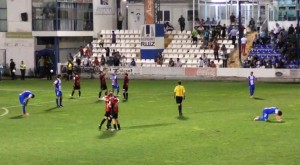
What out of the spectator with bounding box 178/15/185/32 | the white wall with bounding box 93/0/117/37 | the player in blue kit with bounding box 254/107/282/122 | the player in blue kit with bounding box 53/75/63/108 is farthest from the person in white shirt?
the player in blue kit with bounding box 254/107/282/122

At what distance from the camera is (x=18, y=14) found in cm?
6712

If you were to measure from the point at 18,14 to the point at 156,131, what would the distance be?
1619 inches

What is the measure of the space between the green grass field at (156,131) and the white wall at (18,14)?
20.6 meters

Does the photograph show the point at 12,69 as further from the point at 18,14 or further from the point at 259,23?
the point at 259,23

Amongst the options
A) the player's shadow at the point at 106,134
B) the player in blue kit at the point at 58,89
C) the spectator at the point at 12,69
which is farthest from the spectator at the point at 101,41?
the player's shadow at the point at 106,134

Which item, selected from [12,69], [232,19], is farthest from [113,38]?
[232,19]

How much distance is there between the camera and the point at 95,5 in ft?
227

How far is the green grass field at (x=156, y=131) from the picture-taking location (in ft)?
75.2

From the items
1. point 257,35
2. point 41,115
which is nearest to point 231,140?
point 41,115

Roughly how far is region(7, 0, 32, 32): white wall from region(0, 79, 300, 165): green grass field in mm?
20627

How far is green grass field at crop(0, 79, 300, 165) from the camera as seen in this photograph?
22.9 meters

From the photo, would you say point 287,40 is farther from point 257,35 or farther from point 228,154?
point 228,154

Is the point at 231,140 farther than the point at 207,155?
Yes

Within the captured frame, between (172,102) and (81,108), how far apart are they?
565 centimetres
